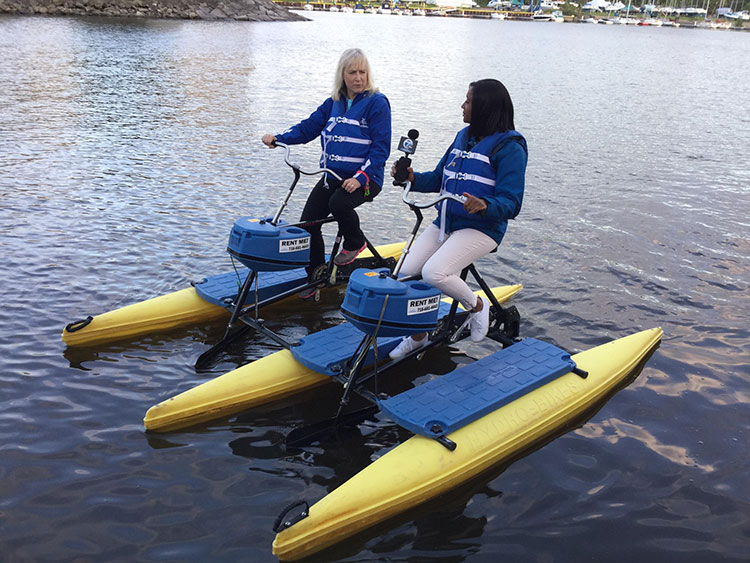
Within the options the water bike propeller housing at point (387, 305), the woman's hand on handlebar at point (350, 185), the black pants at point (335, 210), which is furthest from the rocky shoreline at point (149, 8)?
the water bike propeller housing at point (387, 305)

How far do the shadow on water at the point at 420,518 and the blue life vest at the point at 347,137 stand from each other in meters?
2.89

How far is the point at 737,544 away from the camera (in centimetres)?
445

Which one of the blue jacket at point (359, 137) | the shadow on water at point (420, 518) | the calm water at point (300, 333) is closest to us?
the shadow on water at point (420, 518)

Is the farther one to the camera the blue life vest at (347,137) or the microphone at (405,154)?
the blue life vest at (347,137)

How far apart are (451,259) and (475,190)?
616mm

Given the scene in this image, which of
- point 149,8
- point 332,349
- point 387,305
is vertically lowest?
point 332,349

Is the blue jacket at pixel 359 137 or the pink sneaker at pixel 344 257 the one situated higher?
the blue jacket at pixel 359 137

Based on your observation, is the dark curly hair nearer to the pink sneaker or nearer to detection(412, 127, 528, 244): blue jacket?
detection(412, 127, 528, 244): blue jacket

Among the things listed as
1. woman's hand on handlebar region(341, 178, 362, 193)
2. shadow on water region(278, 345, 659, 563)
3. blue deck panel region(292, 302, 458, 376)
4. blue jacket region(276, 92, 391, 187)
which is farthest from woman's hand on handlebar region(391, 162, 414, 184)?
A: shadow on water region(278, 345, 659, 563)

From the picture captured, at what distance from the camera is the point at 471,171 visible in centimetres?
547

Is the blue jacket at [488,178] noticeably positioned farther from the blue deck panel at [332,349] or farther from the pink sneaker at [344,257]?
the pink sneaker at [344,257]

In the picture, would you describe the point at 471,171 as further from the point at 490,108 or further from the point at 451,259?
the point at 451,259

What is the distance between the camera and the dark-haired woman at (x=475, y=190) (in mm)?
5262

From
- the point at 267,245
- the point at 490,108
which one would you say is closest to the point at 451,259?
the point at 490,108
